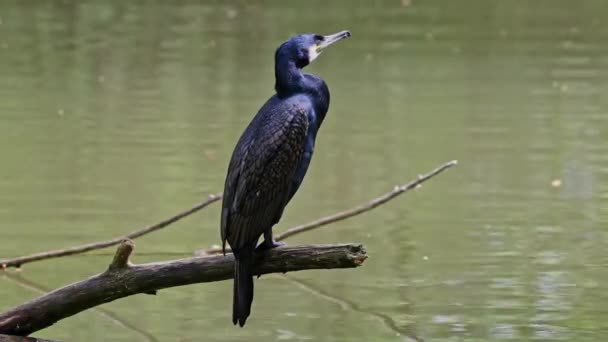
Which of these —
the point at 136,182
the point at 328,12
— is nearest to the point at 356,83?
the point at 136,182

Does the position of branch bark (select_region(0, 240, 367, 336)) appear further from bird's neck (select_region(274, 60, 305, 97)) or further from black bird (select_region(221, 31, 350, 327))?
bird's neck (select_region(274, 60, 305, 97))

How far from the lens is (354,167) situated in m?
8.78

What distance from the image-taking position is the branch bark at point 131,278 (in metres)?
4.54

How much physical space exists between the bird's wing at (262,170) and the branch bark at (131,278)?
0.10 m

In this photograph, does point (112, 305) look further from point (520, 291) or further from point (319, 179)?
point (319, 179)

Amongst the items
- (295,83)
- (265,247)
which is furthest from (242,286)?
(295,83)

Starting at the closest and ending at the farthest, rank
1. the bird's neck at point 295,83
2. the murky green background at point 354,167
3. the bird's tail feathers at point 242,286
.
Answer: the bird's tail feathers at point 242,286 → the bird's neck at point 295,83 → the murky green background at point 354,167

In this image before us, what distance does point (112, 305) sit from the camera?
248 inches

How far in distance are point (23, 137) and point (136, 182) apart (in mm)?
1479

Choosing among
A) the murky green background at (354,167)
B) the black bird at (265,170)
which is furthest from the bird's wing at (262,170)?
the murky green background at (354,167)

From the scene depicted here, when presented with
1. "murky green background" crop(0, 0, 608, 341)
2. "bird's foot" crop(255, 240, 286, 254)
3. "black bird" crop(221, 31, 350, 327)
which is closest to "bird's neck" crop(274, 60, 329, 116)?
"black bird" crop(221, 31, 350, 327)

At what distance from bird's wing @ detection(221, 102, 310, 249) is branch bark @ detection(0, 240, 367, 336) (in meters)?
0.10

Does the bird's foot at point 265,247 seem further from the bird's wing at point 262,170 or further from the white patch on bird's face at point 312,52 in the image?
the white patch on bird's face at point 312,52

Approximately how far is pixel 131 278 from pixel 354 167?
168 inches
